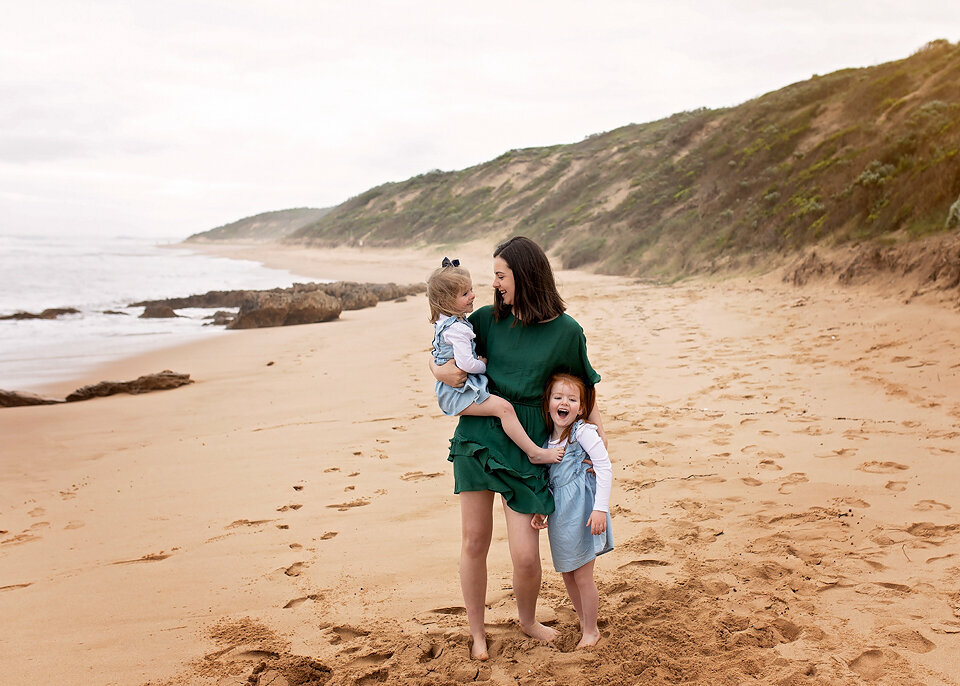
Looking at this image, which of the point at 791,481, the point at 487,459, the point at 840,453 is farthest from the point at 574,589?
the point at 840,453

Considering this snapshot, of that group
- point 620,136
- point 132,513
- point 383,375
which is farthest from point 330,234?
point 132,513

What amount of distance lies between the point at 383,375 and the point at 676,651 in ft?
21.5

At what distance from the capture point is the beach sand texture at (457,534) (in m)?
2.81

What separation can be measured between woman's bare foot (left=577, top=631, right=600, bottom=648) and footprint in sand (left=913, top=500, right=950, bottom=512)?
84.0 inches

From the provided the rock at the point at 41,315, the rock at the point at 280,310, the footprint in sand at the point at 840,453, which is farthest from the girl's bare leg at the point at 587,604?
the rock at the point at 41,315

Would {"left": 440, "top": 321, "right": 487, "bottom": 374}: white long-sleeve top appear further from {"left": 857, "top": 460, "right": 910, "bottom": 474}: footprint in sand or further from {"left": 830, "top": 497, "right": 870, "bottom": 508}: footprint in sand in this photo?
{"left": 857, "top": 460, "right": 910, "bottom": 474}: footprint in sand

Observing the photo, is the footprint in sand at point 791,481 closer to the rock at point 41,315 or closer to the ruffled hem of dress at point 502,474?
the ruffled hem of dress at point 502,474

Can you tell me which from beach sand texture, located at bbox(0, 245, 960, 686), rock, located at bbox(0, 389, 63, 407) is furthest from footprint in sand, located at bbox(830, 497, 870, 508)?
rock, located at bbox(0, 389, 63, 407)

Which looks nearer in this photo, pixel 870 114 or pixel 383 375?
pixel 383 375

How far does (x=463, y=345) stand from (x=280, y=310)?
1371 cm

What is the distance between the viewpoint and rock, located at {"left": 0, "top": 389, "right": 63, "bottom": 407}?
812 centimetres

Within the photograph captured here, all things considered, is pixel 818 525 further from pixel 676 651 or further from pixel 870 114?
pixel 870 114

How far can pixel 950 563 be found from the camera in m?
3.19

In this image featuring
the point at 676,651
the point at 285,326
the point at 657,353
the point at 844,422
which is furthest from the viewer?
the point at 285,326
